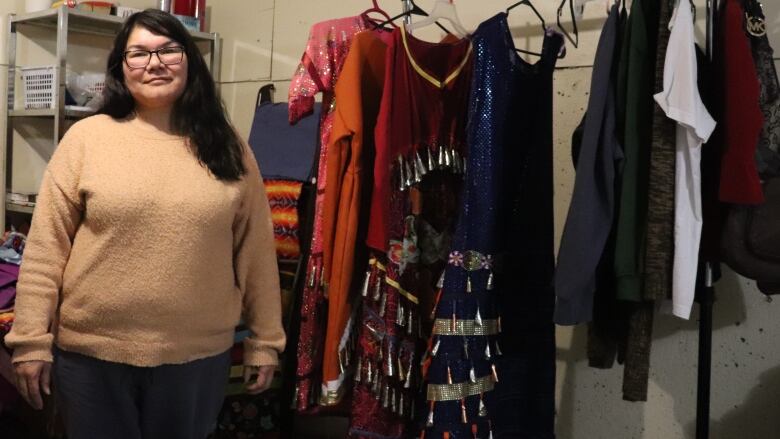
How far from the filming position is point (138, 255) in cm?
147

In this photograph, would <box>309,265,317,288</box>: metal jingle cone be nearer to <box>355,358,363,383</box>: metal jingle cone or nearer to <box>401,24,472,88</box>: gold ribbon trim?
<box>355,358,363,383</box>: metal jingle cone

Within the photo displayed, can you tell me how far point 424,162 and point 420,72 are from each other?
238mm

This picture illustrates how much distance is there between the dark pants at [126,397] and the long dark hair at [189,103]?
1.50ft

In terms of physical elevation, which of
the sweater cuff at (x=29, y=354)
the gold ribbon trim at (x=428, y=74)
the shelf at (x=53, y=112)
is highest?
the gold ribbon trim at (x=428, y=74)

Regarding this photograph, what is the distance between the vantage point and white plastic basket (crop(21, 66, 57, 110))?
265 cm

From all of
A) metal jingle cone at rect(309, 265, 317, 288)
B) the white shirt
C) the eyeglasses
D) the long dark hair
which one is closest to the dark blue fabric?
metal jingle cone at rect(309, 265, 317, 288)

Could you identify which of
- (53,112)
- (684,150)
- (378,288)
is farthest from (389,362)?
(53,112)

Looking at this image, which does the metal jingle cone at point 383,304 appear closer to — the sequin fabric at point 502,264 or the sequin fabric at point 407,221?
the sequin fabric at point 407,221

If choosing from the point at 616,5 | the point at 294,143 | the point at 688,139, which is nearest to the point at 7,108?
the point at 294,143

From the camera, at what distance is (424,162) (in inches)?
73.8

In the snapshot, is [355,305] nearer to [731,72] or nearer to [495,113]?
[495,113]

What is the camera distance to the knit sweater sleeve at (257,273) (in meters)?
1.67

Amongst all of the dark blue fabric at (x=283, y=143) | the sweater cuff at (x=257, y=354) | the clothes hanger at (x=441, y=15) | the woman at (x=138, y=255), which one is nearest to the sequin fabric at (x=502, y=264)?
the clothes hanger at (x=441, y=15)

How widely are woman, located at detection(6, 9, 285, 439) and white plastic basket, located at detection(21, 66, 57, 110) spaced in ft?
→ 4.09
